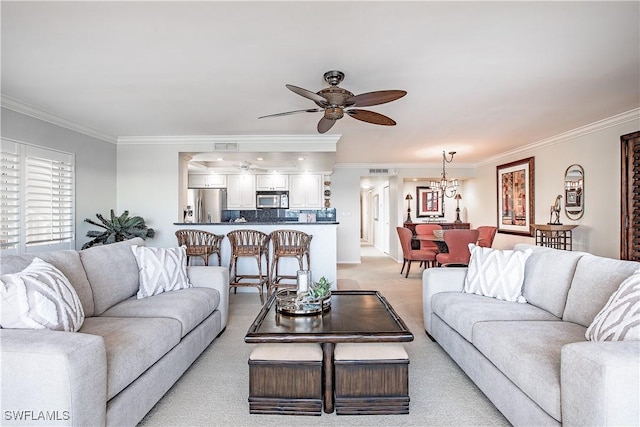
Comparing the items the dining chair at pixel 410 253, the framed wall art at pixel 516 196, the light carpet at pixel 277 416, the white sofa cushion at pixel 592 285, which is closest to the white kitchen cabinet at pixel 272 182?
the dining chair at pixel 410 253

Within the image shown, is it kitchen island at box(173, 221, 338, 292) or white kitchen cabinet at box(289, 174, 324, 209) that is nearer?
kitchen island at box(173, 221, 338, 292)

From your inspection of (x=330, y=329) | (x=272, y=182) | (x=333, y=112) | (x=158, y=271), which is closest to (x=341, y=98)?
(x=333, y=112)

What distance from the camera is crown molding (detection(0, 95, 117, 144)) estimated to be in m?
3.38

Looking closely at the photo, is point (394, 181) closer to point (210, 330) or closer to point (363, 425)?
point (210, 330)

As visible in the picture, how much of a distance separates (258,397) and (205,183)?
6.40 m

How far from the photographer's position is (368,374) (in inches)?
74.8

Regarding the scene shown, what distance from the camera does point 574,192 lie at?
4816 mm

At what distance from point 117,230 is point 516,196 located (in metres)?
6.69

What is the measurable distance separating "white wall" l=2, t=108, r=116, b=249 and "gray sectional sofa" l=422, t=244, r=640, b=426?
445 centimetres

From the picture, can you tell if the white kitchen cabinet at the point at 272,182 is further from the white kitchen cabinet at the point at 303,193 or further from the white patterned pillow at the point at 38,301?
the white patterned pillow at the point at 38,301

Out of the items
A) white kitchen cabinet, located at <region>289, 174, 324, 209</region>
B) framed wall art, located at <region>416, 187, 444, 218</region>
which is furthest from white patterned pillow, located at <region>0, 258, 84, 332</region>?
framed wall art, located at <region>416, 187, 444, 218</region>

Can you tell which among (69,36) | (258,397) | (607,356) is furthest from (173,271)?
(607,356)

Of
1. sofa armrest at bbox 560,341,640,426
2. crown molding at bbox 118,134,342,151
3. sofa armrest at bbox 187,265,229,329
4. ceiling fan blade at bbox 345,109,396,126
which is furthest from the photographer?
crown molding at bbox 118,134,342,151

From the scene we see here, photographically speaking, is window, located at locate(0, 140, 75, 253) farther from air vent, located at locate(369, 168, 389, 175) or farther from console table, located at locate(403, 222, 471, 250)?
console table, located at locate(403, 222, 471, 250)
